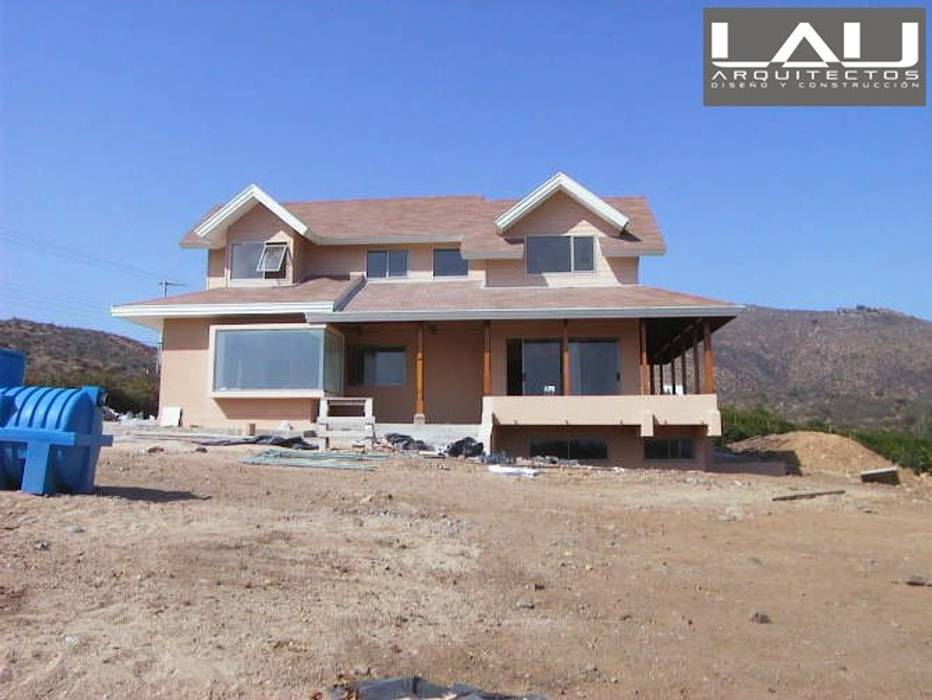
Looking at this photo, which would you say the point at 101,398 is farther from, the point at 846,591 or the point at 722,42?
the point at 722,42

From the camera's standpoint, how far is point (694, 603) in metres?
7.34

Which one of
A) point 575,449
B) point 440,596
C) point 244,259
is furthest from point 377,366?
point 440,596

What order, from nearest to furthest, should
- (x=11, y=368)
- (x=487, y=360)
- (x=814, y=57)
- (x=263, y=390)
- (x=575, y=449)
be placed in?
(x=11, y=368) → (x=814, y=57) → (x=487, y=360) → (x=575, y=449) → (x=263, y=390)

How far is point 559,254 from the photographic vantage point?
82.7 ft

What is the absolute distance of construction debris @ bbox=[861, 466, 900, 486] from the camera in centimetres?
2033

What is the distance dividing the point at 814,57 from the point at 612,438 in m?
9.91

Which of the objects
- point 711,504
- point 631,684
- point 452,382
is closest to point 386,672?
point 631,684

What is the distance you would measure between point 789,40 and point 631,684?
15.9 m

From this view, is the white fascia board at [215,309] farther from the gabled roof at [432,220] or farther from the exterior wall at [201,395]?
the gabled roof at [432,220]

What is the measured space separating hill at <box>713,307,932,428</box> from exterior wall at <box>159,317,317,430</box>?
4462 cm

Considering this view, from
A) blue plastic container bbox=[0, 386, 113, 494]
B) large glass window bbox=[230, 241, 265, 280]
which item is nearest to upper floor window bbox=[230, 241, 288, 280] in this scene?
large glass window bbox=[230, 241, 265, 280]

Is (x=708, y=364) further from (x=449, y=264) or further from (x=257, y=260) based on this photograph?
(x=257, y=260)

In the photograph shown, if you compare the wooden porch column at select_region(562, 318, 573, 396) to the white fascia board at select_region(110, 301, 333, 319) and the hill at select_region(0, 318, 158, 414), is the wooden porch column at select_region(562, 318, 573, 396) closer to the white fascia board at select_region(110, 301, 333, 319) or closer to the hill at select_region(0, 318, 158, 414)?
the white fascia board at select_region(110, 301, 333, 319)

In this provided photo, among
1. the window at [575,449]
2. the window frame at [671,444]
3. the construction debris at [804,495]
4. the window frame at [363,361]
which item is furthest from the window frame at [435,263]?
the construction debris at [804,495]
